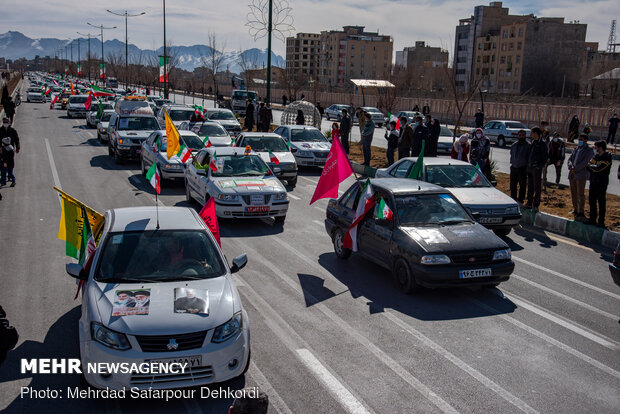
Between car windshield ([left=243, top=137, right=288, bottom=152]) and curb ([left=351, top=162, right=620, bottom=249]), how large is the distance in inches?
321

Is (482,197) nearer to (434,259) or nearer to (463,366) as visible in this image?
(434,259)

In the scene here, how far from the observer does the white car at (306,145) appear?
2184cm

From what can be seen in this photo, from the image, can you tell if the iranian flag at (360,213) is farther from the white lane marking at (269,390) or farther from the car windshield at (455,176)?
the white lane marking at (269,390)

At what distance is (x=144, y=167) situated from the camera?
781 inches

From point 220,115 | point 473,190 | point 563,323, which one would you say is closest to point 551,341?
point 563,323

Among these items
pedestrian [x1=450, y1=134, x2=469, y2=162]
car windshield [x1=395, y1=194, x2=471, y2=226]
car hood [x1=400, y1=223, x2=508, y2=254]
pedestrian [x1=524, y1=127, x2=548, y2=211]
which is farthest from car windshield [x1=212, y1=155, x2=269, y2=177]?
pedestrian [x1=524, y1=127, x2=548, y2=211]

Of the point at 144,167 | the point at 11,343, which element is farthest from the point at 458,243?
the point at 144,167

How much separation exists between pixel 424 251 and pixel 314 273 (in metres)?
2.13

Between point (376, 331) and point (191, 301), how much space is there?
264 cm

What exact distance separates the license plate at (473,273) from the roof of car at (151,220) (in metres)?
3.77

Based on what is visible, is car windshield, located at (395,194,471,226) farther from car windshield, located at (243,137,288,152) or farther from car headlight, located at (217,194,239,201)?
car windshield, located at (243,137,288,152)

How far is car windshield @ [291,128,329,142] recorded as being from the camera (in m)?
22.8

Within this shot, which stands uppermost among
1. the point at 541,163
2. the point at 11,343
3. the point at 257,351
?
the point at 541,163

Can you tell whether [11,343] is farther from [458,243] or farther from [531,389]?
[458,243]
